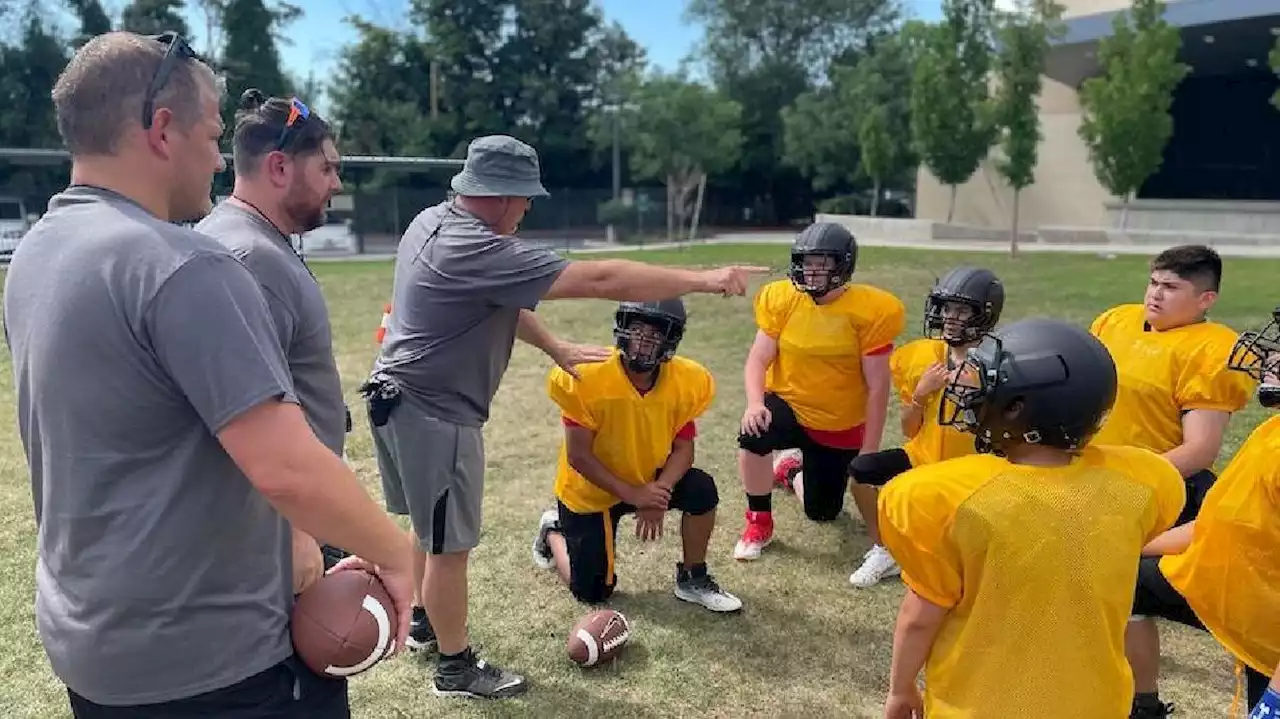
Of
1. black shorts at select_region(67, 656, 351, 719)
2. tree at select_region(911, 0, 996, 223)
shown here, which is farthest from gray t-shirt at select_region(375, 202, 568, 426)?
tree at select_region(911, 0, 996, 223)

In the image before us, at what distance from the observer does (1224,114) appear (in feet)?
118

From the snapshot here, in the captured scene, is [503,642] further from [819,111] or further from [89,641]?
[819,111]

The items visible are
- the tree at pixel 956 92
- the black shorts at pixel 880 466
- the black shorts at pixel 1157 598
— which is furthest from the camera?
the tree at pixel 956 92

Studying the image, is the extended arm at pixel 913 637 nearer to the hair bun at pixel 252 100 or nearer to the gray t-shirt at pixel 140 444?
the gray t-shirt at pixel 140 444

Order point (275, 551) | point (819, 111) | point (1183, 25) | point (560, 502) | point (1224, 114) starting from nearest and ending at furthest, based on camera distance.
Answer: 1. point (275, 551)
2. point (560, 502)
3. point (1183, 25)
4. point (1224, 114)
5. point (819, 111)

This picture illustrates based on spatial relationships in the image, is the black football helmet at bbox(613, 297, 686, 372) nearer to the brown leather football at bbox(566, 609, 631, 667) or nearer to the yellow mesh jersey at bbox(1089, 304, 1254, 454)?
the brown leather football at bbox(566, 609, 631, 667)

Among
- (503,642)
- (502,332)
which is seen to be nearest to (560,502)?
(503,642)

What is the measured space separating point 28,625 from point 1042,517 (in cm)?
452

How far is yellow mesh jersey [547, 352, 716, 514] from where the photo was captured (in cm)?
508

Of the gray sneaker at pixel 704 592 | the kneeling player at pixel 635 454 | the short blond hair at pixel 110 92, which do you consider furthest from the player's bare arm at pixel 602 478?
the short blond hair at pixel 110 92

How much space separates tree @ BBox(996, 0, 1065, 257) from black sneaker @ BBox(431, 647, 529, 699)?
23.0m

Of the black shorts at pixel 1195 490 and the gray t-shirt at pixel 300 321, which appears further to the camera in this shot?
the black shorts at pixel 1195 490

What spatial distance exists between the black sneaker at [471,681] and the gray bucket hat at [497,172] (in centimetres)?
191

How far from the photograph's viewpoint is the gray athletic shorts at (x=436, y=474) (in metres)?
4.11
